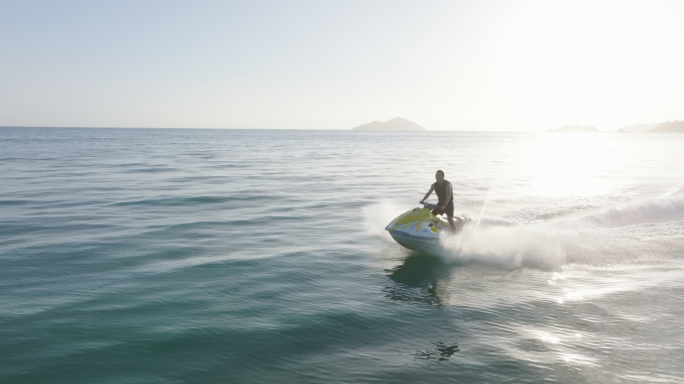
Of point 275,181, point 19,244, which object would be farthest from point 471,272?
point 275,181

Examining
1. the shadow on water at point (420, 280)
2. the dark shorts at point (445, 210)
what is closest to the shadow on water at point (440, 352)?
the shadow on water at point (420, 280)

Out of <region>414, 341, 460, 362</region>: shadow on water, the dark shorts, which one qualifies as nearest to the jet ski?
the dark shorts

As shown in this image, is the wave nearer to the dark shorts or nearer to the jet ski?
the jet ski

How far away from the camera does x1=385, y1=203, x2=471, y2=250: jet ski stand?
1313 centimetres

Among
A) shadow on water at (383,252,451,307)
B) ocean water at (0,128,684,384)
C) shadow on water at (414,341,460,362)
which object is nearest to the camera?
ocean water at (0,128,684,384)

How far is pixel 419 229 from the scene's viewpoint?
519 inches

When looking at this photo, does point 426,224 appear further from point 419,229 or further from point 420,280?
point 420,280

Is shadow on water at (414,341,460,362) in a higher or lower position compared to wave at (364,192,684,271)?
lower

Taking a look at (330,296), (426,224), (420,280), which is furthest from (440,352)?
(426,224)

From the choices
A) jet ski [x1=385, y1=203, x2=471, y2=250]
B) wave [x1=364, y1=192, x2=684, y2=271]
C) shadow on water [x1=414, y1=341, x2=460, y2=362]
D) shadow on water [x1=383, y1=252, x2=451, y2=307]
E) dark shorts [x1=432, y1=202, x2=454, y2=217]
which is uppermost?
dark shorts [x1=432, y1=202, x2=454, y2=217]

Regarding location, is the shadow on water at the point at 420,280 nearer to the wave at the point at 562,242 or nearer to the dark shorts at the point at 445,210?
the wave at the point at 562,242

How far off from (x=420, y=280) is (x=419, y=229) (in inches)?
71.0

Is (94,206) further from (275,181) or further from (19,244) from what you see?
(275,181)

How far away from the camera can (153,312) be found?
9570mm
